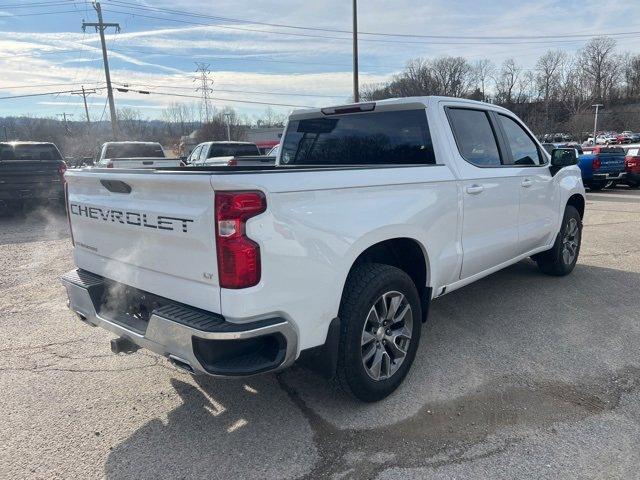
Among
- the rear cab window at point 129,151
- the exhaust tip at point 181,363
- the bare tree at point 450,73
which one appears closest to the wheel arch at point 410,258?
the exhaust tip at point 181,363

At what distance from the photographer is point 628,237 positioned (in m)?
8.43

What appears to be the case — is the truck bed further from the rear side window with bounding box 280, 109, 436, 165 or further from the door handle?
the door handle

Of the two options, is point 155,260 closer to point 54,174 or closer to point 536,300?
point 536,300

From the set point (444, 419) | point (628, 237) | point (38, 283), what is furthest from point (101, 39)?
point (444, 419)

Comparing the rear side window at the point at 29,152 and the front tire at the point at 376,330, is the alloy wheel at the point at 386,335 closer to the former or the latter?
the front tire at the point at 376,330

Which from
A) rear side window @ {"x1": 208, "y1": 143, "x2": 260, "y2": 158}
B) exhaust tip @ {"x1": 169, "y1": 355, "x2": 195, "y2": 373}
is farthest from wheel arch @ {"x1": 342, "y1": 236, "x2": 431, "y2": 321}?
rear side window @ {"x1": 208, "y1": 143, "x2": 260, "y2": 158}

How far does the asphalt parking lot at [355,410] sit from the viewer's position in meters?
2.57

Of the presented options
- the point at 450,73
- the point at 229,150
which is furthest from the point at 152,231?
the point at 450,73

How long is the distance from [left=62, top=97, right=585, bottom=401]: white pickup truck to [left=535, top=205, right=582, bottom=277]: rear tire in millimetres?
1529

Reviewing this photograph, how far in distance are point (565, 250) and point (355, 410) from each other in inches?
158

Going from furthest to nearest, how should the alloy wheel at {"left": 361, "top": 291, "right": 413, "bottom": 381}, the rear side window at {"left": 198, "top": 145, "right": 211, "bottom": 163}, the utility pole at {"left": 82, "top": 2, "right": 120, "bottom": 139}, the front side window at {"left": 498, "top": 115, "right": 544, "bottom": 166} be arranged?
the utility pole at {"left": 82, "top": 2, "right": 120, "bottom": 139}
the rear side window at {"left": 198, "top": 145, "right": 211, "bottom": 163}
the front side window at {"left": 498, "top": 115, "right": 544, "bottom": 166}
the alloy wheel at {"left": 361, "top": 291, "right": 413, "bottom": 381}

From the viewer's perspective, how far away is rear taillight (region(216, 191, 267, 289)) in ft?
7.38

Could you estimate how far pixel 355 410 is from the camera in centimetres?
307

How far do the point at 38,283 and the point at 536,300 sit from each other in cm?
599
